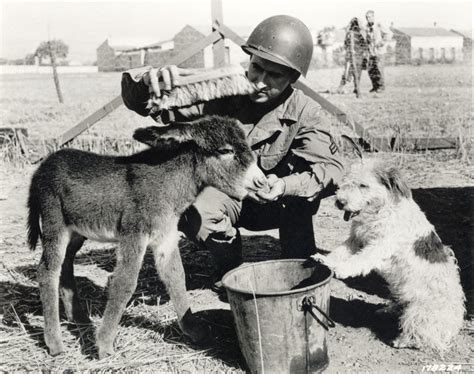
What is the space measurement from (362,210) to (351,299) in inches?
48.3

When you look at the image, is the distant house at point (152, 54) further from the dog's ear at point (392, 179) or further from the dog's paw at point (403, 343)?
the dog's paw at point (403, 343)

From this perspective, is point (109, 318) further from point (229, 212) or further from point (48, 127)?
point (48, 127)

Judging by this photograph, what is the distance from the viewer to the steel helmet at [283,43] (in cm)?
486

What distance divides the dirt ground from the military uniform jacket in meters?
1.35

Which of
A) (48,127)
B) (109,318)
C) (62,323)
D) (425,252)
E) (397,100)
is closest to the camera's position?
(109,318)

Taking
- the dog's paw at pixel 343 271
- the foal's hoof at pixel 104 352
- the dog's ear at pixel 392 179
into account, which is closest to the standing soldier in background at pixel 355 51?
the dog's ear at pixel 392 179

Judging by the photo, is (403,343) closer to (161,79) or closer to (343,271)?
(343,271)

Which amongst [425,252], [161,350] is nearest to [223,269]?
[161,350]

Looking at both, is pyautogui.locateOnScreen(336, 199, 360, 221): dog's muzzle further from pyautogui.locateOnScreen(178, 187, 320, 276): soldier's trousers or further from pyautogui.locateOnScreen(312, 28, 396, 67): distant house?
pyautogui.locateOnScreen(312, 28, 396, 67): distant house

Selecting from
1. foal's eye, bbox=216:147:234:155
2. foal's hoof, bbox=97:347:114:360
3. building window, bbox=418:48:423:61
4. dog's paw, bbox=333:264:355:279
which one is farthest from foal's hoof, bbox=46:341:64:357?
building window, bbox=418:48:423:61

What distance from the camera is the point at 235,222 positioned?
17.6 ft

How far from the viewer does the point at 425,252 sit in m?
4.34

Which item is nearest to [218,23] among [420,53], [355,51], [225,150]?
[225,150]

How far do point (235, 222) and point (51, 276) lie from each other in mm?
1912
